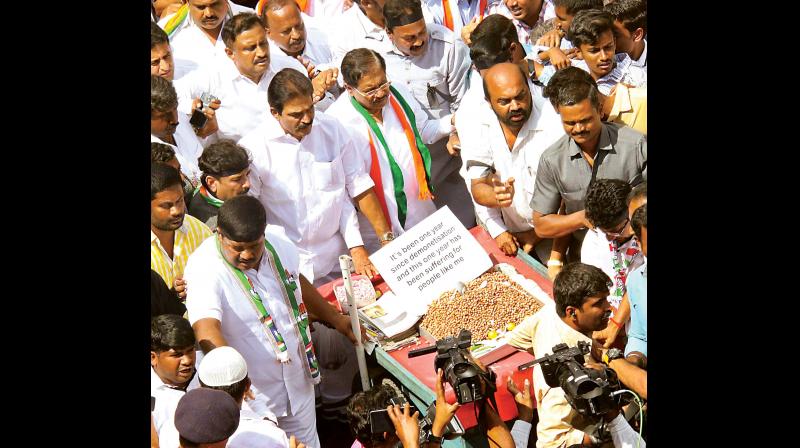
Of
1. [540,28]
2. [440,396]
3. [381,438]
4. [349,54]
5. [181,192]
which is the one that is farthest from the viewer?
[540,28]

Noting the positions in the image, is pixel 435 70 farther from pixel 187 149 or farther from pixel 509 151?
pixel 187 149

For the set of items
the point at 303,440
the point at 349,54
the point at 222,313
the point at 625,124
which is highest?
the point at 349,54

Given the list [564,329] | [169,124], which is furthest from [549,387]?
[169,124]

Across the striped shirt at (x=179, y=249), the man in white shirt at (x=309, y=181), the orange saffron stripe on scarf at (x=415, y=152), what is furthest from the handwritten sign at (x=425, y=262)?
the striped shirt at (x=179, y=249)

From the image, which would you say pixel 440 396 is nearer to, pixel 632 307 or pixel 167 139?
pixel 632 307

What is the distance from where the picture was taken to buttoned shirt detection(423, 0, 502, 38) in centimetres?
646

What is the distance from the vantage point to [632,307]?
4.70 metres

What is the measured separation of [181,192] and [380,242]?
1.18 metres

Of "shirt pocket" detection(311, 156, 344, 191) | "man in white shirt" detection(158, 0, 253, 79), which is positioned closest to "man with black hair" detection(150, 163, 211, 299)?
"shirt pocket" detection(311, 156, 344, 191)

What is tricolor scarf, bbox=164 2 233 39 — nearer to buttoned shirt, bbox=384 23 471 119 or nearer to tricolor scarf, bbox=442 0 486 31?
buttoned shirt, bbox=384 23 471 119

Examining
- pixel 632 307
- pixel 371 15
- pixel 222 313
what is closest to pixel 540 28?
pixel 371 15

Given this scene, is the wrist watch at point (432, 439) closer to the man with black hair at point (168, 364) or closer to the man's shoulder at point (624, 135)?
the man with black hair at point (168, 364)

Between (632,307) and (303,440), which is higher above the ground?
(632,307)

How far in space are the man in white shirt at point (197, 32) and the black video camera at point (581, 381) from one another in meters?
2.24
